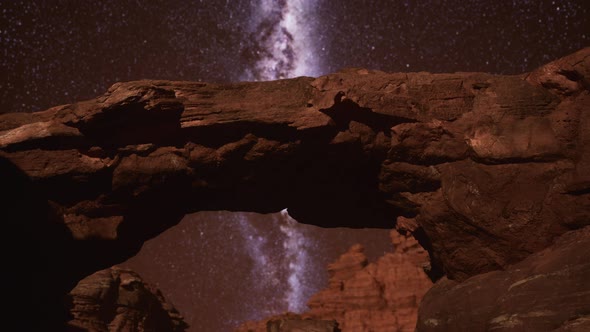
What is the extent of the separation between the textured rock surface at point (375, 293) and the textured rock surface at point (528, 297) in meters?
25.3

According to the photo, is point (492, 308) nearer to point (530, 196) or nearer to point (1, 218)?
point (530, 196)

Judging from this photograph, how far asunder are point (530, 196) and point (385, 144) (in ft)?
9.12

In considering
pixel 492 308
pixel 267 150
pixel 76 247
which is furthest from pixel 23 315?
pixel 492 308

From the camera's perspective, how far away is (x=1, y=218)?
9.88 m

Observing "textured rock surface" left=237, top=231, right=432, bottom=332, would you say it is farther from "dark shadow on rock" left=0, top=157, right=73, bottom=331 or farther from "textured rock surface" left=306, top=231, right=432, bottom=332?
"dark shadow on rock" left=0, top=157, right=73, bottom=331

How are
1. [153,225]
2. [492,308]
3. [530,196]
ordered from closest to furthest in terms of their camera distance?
[492,308] → [530,196] → [153,225]

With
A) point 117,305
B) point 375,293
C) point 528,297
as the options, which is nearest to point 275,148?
point 528,297

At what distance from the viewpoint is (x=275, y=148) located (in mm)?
10203

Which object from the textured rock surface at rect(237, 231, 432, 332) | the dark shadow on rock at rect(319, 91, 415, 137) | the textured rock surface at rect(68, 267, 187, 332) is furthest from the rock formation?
the textured rock surface at rect(237, 231, 432, 332)

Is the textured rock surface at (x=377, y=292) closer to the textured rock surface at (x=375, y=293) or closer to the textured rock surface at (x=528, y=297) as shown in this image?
the textured rock surface at (x=375, y=293)

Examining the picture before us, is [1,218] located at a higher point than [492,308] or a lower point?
higher

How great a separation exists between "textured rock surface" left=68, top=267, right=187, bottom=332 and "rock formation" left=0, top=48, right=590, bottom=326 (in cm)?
907

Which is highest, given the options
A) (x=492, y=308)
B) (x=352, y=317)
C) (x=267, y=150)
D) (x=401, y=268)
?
(x=401, y=268)

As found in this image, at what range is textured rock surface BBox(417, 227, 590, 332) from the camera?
7145 millimetres
